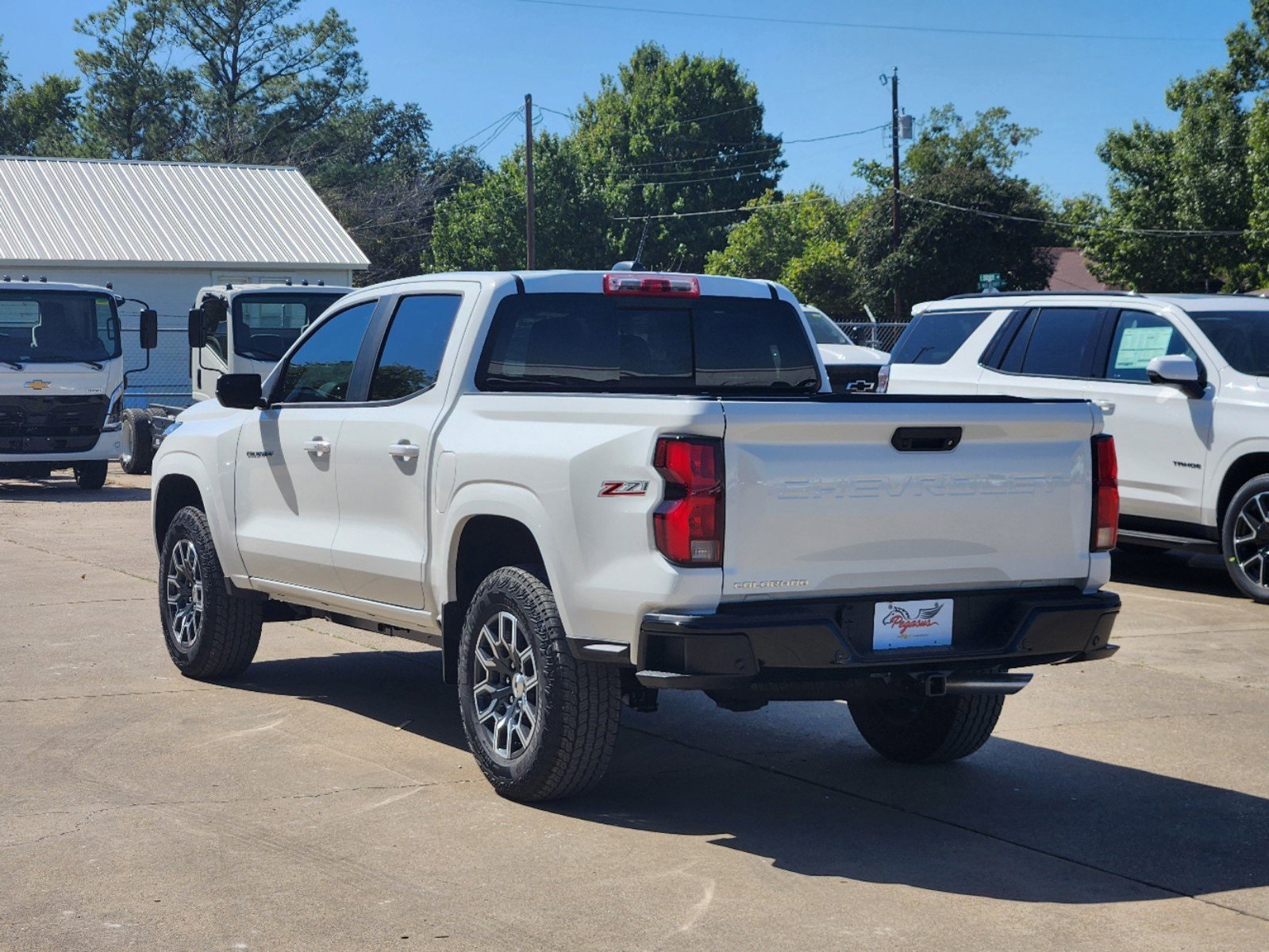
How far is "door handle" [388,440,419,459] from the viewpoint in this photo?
21.6ft

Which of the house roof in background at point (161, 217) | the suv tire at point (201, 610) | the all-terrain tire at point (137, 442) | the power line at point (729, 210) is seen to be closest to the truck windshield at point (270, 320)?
the all-terrain tire at point (137, 442)

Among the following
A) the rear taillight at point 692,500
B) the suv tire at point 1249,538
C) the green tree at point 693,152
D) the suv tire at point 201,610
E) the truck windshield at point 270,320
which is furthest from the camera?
the green tree at point 693,152

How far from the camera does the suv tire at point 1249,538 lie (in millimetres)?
A: 10969

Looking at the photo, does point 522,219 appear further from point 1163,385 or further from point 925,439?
point 925,439

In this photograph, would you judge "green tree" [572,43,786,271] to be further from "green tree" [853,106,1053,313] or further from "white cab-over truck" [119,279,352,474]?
"white cab-over truck" [119,279,352,474]

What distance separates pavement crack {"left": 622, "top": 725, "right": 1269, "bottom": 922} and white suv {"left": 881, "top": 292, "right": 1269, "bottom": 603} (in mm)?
4616

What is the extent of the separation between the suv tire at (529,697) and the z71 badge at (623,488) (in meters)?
0.55

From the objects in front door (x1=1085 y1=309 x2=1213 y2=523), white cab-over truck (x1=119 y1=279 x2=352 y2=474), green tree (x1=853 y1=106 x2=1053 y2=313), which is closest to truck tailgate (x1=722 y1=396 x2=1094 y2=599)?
front door (x1=1085 y1=309 x2=1213 y2=523)

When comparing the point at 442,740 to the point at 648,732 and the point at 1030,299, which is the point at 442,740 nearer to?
the point at 648,732

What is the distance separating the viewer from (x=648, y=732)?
734 centimetres

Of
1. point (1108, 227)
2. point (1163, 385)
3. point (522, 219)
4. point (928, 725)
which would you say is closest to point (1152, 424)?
point (1163, 385)

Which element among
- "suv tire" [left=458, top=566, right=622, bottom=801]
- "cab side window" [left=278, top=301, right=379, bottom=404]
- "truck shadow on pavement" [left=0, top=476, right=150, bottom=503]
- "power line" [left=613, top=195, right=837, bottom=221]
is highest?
"power line" [left=613, top=195, right=837, bottom=221]

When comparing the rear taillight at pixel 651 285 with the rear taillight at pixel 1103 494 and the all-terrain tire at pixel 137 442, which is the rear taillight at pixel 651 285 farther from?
the all-terrain tire at pixel 137 442

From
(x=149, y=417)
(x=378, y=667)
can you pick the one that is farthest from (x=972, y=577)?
(x=149, y=417)
